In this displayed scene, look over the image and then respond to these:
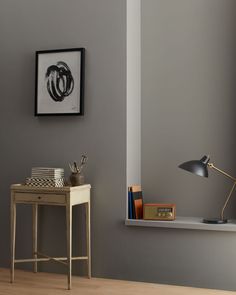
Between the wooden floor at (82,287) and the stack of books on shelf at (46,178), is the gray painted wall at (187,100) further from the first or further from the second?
the stack of books on shelf at (46,178)

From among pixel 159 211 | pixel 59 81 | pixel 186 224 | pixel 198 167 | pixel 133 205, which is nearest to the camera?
pixel 198 167

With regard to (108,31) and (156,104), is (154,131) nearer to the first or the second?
(156,104)

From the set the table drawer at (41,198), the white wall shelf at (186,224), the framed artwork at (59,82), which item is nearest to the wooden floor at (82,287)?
the white wall shelf at (186,224)

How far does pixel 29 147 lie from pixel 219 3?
2110 millimetres

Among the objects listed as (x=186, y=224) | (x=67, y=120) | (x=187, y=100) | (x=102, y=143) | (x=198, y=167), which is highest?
(x=187, y=100)

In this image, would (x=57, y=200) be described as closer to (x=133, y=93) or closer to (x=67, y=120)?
(x=67, y=120)

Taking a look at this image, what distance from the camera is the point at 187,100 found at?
4262 millimetres

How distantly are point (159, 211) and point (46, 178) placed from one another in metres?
0.97

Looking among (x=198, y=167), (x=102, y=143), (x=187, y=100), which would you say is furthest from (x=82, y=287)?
(x=187, y=100)

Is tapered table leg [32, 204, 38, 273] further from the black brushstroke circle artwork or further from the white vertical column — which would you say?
the black brushstroke circle artwork

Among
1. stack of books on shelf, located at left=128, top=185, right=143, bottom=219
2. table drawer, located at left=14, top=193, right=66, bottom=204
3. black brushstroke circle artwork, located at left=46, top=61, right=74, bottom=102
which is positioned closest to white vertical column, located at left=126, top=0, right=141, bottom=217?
stack of books on shelf, located at left=128, top=185, right=143, bottom=219

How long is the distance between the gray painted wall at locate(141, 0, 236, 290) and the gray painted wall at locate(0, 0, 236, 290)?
1 centimetres

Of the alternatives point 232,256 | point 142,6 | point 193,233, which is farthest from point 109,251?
point 142,6

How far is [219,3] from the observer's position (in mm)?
4160
